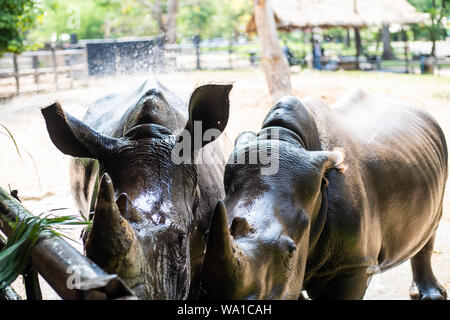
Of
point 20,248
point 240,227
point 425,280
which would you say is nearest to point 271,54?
point 425,280

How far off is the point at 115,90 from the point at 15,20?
7.15 metres

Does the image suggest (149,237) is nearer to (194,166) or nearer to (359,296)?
(194,166)

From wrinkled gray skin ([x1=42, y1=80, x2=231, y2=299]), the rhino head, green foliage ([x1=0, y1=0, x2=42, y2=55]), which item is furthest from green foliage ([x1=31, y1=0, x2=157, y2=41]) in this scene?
the rhino head

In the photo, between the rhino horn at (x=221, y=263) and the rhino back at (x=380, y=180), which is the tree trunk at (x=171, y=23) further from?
the rhino horn at (x=221, y=263)

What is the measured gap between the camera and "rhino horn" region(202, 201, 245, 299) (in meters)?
1.84

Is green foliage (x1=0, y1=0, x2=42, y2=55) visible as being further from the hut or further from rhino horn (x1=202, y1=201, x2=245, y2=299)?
the hut

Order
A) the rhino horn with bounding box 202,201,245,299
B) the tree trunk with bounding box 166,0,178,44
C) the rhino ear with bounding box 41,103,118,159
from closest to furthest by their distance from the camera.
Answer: the rhino horn with bounding box 202,201,245,299 → the rhino ear with bounding box 41,103,118,159 → the tree trunk with bounding box 166,0,178,44

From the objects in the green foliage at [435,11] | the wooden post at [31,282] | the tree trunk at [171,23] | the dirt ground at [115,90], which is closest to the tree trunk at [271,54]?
the dirt ground at [115,90]

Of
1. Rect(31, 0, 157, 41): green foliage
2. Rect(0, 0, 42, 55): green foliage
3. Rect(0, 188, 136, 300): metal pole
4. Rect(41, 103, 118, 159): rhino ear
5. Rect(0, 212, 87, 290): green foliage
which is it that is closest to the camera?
Rect(0, 188, 136, 300): metal pole

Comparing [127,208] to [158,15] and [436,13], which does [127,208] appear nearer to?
[436,13]

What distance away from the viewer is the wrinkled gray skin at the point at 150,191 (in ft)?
6.18

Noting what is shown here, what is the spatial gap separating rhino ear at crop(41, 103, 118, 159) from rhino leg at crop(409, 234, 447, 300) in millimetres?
2899

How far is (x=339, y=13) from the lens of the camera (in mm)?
24297
